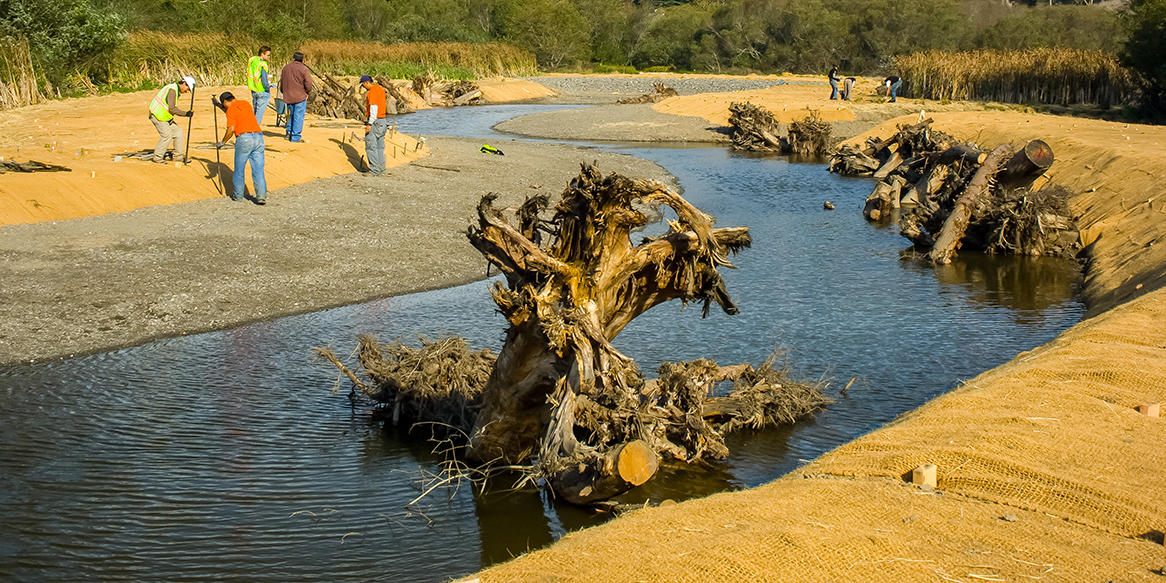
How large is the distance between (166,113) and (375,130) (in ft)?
16.0

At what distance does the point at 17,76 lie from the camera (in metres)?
29.5

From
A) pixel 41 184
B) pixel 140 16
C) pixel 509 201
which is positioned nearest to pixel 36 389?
pixel 41 184

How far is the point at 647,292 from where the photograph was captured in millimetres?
9367

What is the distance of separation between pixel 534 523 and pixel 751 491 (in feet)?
6.76

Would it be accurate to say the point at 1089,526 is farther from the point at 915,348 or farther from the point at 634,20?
the point at 634,20

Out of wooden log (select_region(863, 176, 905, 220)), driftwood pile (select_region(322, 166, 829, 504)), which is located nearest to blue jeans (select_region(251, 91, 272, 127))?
wooden log (select_region(863, 176, 905, 220))

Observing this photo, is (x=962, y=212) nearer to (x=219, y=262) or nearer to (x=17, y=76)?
(x=219, y=262)

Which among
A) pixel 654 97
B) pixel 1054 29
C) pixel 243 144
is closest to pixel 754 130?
pixel 654 97

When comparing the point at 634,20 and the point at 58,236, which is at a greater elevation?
the point at 634,20

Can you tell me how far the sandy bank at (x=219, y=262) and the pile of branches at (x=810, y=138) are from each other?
60.0 feet

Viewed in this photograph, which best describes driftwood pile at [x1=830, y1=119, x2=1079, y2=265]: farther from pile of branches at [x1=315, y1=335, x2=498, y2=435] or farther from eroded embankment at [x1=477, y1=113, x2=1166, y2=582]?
pile of branches at [x1=315, y1=335, x2=498, y2=435]

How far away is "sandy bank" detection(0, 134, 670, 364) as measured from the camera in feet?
43.7

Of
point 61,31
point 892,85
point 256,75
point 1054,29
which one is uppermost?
point 1054,29

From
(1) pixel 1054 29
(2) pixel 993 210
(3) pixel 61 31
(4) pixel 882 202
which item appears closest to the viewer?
(2) pixel 993 210
